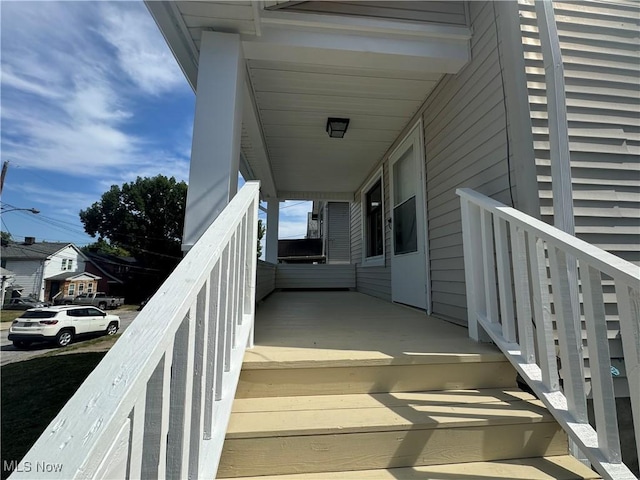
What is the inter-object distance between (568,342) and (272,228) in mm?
6260

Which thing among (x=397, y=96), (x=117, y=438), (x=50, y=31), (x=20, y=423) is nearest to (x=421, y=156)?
(x=397, y=96)

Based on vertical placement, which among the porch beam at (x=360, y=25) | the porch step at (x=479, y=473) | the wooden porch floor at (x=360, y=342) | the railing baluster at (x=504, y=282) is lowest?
the porch step at (x=479, y=473)

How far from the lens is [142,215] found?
23.9 meters

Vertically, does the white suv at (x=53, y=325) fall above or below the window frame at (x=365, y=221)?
below

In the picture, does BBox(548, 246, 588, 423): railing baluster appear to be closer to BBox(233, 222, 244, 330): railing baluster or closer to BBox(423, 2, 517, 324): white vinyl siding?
BBox(423, 2, 517, 324): white vinyl siding

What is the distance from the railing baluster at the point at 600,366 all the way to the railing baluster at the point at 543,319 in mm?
230

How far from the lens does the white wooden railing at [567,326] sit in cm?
109

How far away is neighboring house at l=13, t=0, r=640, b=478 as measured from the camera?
972mm

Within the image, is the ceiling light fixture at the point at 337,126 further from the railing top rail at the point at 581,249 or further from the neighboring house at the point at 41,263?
the neighboring house at the point at 41,263

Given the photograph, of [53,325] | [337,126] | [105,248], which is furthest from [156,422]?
[105,248]

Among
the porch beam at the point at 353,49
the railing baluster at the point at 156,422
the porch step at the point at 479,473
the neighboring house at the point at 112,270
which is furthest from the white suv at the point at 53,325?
the railing baluster at the point at 156,422

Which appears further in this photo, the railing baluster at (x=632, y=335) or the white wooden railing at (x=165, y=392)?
the railing baluster at (x=632, y=335)

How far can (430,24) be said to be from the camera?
2572mm

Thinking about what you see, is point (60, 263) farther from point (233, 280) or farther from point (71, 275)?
point (233, 280)
